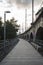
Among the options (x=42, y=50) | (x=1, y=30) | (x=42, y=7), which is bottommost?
(x=42, y=50)

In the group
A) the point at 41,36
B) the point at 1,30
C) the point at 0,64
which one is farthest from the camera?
the point at 41,36

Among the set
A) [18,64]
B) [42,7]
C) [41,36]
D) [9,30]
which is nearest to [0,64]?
[18,64]

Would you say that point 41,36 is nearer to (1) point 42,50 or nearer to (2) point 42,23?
(2) point 42,23

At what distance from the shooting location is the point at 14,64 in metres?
17.8

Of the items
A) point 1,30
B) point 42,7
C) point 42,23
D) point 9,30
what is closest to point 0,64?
point 42,7

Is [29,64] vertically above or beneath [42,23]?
beneath

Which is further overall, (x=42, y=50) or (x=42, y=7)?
(x=42, y=50)

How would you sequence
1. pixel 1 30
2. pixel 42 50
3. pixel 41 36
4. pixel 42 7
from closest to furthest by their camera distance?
1. pixel 42 7
2. pixel 42 50
3. pixel 1 30
4. pixel 41 36

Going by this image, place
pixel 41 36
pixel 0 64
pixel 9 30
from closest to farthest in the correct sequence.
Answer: pixel 0 64 < pixel 9 30 < pixel 41 36

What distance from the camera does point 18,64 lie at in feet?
58.7

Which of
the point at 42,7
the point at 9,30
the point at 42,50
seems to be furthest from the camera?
the point at 9,30

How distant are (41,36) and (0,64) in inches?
1479

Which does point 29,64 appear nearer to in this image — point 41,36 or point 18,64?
point 18,64

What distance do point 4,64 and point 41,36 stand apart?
1477 inches
